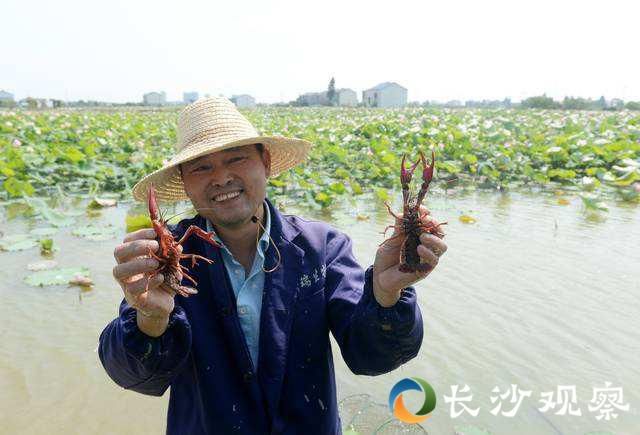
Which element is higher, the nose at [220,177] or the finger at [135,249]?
the nose at [220,177]

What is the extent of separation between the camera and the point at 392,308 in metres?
1.52

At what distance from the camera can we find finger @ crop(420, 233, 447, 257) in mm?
1368

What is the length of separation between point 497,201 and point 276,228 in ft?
20.7

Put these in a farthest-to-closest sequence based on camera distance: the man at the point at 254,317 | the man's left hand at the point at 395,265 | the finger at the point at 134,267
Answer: the man at the point at 254,317 → the man's left hand at the point at 395,265 → the finger at the point at 134,267

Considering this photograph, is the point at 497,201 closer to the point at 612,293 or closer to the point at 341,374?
the point at 612,293

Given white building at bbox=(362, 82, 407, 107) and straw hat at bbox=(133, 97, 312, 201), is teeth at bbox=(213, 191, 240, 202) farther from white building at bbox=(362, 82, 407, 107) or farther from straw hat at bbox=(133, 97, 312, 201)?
white building at bbox=(362, 82, 407, 107)

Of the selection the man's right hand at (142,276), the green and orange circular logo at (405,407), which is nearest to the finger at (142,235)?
the man's right hand at (142,276)

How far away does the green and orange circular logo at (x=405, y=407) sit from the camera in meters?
2.77

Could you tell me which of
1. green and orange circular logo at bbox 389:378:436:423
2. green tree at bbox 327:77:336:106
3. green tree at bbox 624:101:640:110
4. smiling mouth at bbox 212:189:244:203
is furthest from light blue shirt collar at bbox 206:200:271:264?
green tree at bbox 327:77:336:106

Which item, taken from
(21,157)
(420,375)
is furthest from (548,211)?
(21,157)

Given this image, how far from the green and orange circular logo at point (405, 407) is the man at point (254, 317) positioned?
110 centimetres

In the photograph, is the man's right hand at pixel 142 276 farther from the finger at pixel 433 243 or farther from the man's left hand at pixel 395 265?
the finger at pixel 433 243

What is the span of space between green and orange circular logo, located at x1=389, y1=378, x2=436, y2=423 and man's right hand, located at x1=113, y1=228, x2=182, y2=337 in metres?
1.71

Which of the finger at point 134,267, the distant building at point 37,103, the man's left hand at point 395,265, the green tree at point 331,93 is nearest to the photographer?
the finger at point 134,267
